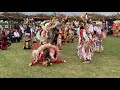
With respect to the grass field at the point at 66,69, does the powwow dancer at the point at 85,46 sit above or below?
above

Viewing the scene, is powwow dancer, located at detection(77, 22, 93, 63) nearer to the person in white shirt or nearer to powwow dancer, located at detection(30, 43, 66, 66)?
powwow dancer, located at detection(30, 43, 66, 66)

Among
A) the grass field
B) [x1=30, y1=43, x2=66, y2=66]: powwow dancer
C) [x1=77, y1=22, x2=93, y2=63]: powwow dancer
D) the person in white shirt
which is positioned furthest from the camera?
the person in white shirt

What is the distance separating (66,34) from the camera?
Result: 19.4 m

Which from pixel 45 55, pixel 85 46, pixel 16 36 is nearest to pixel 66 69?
pixel 45 55

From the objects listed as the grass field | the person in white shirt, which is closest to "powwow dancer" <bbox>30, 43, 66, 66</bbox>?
the grass field

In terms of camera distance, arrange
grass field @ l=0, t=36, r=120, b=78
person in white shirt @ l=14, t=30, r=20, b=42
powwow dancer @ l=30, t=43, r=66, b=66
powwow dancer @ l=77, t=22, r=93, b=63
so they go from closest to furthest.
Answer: grass field @ l=0, t=36, r=120, b=78 < powwow dancer @ l=30, t=43, r=66, b=66 < powwow dancer @ l=77, t=22, r=93, b=63 < person in white shirt @ l=14, t=30, r=20, b=42

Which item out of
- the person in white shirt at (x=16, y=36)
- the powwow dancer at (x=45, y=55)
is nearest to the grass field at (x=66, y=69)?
the powwow dancer at (x=45, y=55)

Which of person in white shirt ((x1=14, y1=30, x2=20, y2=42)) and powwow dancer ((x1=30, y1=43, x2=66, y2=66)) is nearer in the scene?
powwow dancer ((x1=30, y1=43, x2=66, y2=66))

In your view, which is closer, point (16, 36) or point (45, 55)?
point (45, 55)

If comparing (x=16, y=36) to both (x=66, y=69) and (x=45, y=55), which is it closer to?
(x=45, y=55)

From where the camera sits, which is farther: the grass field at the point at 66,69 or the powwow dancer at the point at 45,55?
the powwow dancer at the point at 45,55

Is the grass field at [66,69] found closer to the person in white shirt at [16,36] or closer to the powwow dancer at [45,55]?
the powwow dancer at [45,55]

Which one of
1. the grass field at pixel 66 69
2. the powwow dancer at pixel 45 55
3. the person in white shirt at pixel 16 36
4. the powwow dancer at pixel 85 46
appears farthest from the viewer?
the person in white shirt at pixel 16 36

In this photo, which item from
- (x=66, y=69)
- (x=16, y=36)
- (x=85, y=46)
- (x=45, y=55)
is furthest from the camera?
(x=16, y=36)
